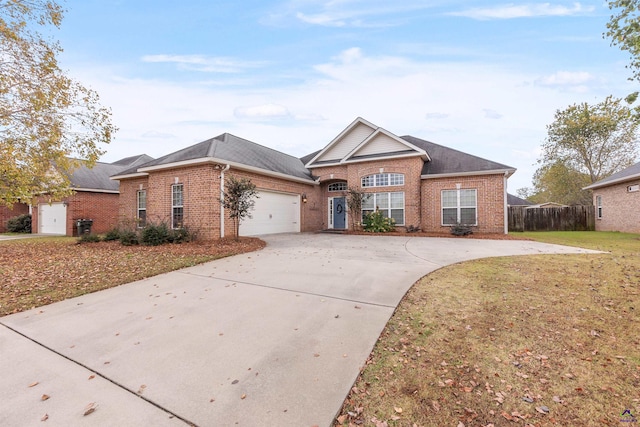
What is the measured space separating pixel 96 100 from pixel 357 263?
11382mm

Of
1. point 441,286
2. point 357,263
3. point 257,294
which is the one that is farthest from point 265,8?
point 441,286

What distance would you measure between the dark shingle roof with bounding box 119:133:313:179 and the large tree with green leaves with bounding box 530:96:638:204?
25659 millimetres

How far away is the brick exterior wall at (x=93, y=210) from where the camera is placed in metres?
17.0

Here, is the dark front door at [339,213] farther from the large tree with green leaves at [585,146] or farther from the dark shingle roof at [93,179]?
the large tree with green leaves at [585,146]

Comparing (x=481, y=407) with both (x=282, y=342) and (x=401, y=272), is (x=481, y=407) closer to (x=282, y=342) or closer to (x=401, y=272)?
(x=282, y=342)

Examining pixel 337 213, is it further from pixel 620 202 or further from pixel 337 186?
pixel 620 202

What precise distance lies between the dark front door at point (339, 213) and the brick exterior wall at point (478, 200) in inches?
189

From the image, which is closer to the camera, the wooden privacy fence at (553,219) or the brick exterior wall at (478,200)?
the brick exterior wall at (478,200)

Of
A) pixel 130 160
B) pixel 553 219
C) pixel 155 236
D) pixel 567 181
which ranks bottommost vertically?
pixel 155 236

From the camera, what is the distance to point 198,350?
3010mm

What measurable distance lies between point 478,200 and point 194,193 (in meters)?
13.7

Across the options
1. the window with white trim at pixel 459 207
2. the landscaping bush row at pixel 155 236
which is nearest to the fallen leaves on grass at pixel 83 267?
the landscaping bush row at pixel 155 236

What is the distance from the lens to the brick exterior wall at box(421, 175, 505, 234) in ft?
45.3

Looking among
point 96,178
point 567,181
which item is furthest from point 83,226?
point 567,181
